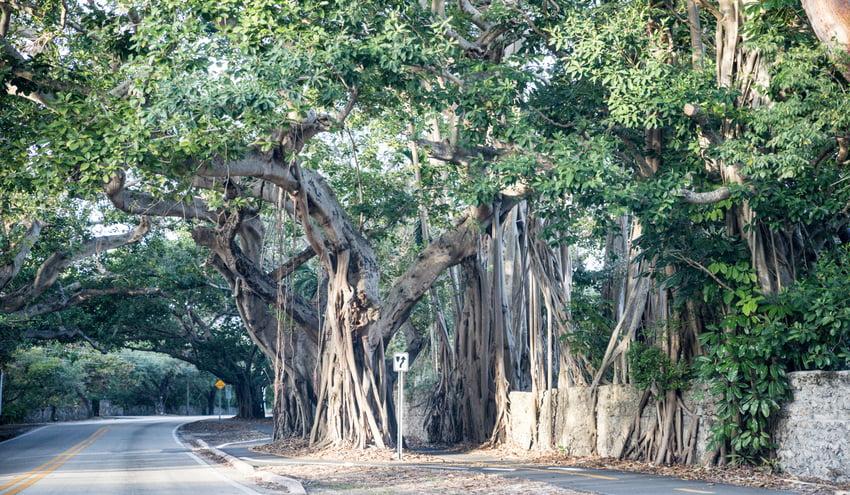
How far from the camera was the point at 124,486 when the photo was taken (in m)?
13.7

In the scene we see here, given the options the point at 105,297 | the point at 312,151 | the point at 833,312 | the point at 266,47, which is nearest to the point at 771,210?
the point at 833,312

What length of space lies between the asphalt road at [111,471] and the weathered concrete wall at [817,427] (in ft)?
24.9

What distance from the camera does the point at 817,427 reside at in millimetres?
12344

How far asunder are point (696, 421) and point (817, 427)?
2.36m

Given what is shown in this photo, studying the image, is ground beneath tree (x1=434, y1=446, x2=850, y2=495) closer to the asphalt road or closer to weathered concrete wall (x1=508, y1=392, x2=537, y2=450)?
weathered concrete wall (x1=508, y1=392, x2=537, y2=450)

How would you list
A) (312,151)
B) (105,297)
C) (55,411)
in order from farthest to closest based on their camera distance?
Result: (55,411) → (105,297) → (312,151)

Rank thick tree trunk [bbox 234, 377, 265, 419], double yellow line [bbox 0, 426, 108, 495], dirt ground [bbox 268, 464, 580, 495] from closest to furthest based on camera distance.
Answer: dirt ground [bbox 268, 464, 580, 495]
double yellow line [bbox 0, 426, 108, 495]
thick tree trunk [bbox 234, 377, 265, 419]

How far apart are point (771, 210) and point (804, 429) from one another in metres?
3.13

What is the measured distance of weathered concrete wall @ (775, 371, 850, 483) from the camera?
39.3ft

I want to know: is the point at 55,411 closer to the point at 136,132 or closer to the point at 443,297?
the point at 443,297

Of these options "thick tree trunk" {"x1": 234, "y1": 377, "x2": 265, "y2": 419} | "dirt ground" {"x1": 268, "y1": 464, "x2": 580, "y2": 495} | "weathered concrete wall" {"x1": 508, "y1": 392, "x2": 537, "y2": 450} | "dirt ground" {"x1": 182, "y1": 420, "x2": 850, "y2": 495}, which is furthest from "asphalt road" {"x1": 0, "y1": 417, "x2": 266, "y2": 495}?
"thick tree trunk" {"x1": 234, "y1": 377, "x2": 265, "y2": 419}

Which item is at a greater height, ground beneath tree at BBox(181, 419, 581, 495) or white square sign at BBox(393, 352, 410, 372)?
white square sign at BBox(393, 352, 410, 372)

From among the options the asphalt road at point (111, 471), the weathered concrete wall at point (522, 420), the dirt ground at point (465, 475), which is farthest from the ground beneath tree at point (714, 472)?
the asphalt road at point (111, 471)

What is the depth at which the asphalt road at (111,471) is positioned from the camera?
1311cm
